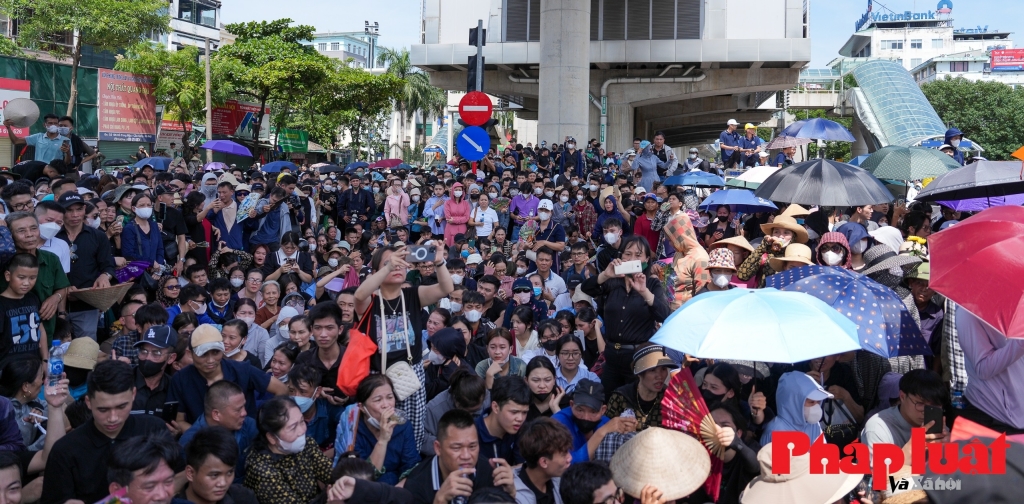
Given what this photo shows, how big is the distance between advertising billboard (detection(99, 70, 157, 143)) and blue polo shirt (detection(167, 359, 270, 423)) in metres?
29.7

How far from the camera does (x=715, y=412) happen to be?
4.97 metres

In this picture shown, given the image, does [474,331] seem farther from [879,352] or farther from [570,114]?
[570,114]

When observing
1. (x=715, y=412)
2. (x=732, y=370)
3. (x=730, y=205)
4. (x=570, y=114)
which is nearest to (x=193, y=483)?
(x=715, y=412)

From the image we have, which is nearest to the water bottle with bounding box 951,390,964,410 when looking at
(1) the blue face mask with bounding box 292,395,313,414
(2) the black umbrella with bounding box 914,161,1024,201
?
(2) the black umbrella with bounding box 914,161,1024,201

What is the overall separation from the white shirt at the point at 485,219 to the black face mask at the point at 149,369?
25.6 feet

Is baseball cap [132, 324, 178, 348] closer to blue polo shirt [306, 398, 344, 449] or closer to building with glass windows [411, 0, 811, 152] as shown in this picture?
blue polo shirt [306, 398, 344, 449]

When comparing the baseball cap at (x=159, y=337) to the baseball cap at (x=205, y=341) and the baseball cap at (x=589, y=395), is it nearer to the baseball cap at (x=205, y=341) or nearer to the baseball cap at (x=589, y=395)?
the baseball cap at (x=205, y=341)

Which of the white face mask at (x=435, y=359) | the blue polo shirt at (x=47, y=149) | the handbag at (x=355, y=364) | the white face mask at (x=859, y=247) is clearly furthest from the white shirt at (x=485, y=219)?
the handbag at (x=355, y=364)

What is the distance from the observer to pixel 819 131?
549 inches

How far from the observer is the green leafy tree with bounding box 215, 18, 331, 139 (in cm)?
3872

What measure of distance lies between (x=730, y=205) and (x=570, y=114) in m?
15.3

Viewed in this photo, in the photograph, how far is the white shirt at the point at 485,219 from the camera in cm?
1335

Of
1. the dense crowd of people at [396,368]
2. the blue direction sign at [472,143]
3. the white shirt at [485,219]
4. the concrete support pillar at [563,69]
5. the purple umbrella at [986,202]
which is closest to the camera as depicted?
the dense crowd of people at [396,368]

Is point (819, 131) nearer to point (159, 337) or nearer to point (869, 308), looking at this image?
point (869, 308)
